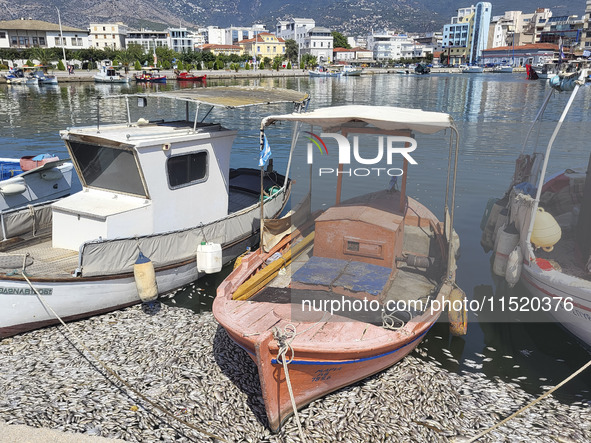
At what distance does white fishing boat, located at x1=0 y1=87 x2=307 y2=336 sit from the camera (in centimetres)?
981

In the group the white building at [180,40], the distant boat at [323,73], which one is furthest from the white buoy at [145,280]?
the white building at [180,40]

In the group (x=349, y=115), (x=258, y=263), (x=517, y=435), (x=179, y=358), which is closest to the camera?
(x=517, y=435)

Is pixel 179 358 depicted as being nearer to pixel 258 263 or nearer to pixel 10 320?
pixel 258 263

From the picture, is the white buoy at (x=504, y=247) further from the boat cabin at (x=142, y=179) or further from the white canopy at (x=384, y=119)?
the boat cabin at (x=142, y=179)

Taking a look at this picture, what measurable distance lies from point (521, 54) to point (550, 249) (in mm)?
180512

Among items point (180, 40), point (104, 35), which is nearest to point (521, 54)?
point (180, 40)

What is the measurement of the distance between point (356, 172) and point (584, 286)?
634 inches

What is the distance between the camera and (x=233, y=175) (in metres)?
18.2

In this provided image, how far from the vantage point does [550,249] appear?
11766 millimetres

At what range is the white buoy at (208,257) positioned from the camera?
11.5m

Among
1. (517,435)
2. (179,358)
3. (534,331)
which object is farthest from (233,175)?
(517,435)

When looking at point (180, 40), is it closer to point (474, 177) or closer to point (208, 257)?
point (474, 177)

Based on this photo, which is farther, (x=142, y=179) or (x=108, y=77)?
(x=108, y=77)

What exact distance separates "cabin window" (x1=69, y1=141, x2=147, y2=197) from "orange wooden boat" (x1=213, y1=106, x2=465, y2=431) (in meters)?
3.37
